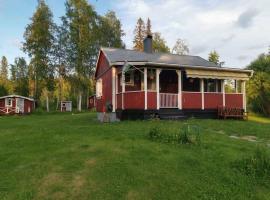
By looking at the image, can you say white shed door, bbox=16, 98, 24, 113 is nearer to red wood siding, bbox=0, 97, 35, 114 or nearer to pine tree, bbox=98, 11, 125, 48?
red wood siding, bbox=0, 97, 35, 114

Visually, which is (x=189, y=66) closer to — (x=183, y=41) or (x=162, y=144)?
(x=162, y=144)

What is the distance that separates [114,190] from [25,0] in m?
4.86

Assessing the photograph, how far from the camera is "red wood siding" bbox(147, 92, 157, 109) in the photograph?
15.9 m

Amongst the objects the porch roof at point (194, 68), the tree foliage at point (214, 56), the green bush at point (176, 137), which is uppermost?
the tree foliage at point (214, 56)

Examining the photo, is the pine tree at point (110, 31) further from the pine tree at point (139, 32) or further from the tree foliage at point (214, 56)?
the tree foliage at point (214, 56)

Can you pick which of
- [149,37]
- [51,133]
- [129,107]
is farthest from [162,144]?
[149,37]

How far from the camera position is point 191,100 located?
1734 centimetres

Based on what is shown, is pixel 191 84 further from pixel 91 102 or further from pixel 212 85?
pixel 91 102

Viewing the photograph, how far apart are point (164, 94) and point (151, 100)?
1.00 meters

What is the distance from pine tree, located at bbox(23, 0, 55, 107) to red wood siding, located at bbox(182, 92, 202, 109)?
87.0 ft

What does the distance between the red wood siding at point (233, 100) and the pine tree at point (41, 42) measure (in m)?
27.3

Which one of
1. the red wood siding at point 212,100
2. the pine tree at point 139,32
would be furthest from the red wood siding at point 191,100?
the pine tree at point 139,32

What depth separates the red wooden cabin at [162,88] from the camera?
15984mm

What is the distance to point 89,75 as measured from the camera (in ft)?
137
